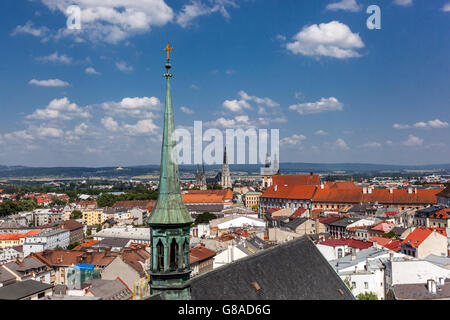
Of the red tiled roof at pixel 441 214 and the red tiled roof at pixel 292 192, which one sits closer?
the red tiled roof at pixel 441 214

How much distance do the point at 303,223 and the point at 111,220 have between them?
234 ft

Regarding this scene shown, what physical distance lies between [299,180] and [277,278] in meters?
129

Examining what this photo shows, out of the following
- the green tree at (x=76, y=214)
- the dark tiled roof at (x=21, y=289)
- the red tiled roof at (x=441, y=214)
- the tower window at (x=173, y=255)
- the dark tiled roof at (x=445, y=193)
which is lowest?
the green tree at (x=76, y=214)

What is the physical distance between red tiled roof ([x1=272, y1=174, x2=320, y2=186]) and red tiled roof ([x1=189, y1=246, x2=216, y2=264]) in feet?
275

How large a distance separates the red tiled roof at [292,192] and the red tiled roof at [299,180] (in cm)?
1106

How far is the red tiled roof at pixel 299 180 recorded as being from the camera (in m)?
139

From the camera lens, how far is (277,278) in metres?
14.8

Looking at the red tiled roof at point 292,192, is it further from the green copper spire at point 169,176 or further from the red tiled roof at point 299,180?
the green copper spire at point 169,176

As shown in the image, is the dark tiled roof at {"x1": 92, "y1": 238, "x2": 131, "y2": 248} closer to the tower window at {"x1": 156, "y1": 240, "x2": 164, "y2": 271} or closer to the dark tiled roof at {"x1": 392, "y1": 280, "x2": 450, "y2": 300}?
the dark tiled roof at {"x1": 392, "y1": 280, "x2": 450, "y2": 300}

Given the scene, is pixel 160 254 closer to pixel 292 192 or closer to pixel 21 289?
pixel 21 289

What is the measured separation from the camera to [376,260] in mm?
37750

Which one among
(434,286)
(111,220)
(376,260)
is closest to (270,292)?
(434,286)

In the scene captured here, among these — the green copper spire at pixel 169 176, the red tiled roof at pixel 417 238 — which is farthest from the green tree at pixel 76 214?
the green copper spire at pixel 169 176
